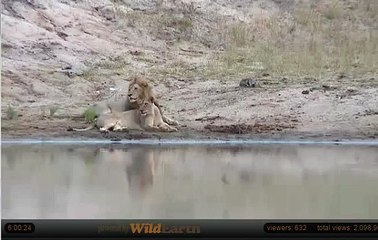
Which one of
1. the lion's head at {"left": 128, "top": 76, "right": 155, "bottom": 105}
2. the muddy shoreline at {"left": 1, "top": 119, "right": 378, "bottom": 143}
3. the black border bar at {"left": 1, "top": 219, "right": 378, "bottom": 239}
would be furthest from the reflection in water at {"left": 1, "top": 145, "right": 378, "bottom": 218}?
the lion's head at {"left": 128, "top": 76, "right": 155, "bottom": 105}

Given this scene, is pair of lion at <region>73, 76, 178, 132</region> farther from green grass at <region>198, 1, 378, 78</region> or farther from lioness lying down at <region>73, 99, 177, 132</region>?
green grass at <region>198, 1, 378, 78</region>

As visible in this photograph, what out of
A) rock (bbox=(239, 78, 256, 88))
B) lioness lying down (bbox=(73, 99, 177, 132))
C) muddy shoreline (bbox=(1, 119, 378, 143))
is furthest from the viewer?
rock (bbox=(239, 78, 256, 88))

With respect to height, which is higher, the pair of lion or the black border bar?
the pair of lion

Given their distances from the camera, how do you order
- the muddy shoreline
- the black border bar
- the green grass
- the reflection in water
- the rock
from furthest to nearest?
the green grass → the rock → the muddy shoreline → the reflection in water → the black border bar

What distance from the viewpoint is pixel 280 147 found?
28.9ft

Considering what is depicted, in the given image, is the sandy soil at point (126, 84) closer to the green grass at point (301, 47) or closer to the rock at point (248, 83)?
the rock at point (248, 83)

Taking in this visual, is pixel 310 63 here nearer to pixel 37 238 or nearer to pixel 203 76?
pixel 203 76

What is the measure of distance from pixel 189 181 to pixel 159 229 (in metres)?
2.32

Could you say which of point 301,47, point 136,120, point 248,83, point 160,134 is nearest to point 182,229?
point 160,134

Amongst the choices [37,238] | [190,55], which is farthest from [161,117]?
[37,238]

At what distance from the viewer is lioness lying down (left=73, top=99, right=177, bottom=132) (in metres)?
9.30

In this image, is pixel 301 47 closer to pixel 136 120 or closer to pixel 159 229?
pixel 136 120

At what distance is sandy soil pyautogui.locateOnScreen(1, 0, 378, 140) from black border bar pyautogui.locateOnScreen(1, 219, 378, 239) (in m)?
4.76

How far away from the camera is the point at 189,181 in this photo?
260 inches
